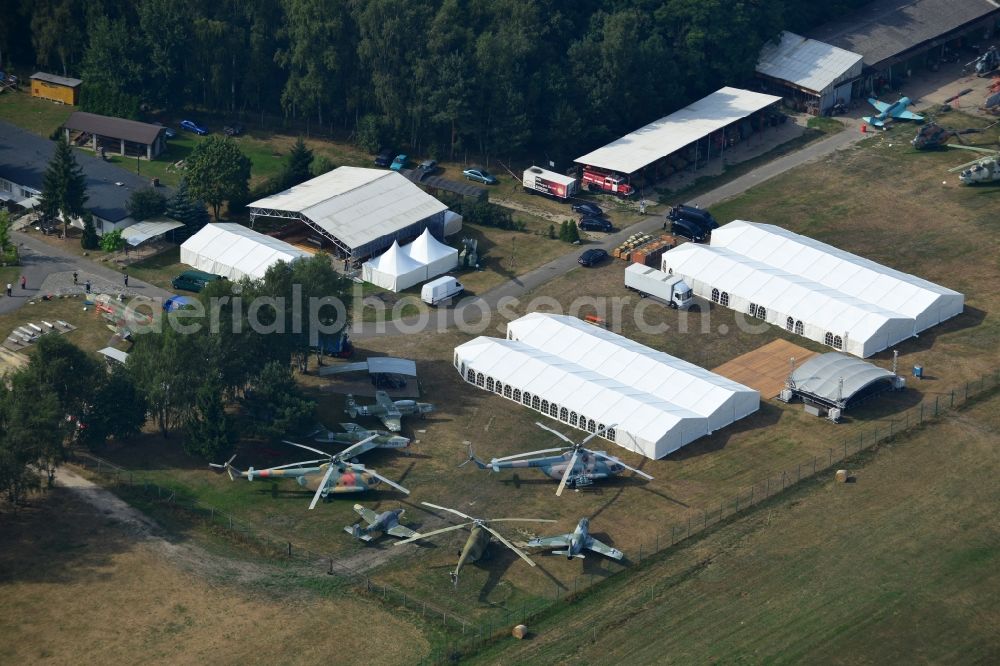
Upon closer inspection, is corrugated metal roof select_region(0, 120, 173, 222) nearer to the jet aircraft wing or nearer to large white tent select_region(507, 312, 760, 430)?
large white tent select_region(507, 312, 760, 430)

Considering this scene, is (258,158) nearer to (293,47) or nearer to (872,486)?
(293,47)

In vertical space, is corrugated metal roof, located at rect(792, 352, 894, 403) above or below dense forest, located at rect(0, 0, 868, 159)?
below

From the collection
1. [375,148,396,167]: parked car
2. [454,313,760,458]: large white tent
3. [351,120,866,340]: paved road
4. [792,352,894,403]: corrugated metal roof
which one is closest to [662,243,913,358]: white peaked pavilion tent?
[792,352,894,403]: corrugated metal roof

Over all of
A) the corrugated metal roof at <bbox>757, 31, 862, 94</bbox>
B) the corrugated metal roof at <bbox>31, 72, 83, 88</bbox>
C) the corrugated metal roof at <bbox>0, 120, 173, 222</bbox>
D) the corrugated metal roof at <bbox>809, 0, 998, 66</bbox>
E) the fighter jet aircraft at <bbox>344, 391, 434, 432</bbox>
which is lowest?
the fighter jet aircraft at <bbox>344, 391, 434, 432</bbox>

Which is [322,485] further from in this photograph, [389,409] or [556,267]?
[556,267]

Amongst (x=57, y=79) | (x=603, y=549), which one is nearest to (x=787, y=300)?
(x=603, y=549)

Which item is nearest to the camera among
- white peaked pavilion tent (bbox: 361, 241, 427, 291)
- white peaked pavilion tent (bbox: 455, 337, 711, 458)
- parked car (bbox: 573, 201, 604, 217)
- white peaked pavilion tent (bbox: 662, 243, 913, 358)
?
white peaked pavilion tent (bbox: 455, 337, 711, 458)

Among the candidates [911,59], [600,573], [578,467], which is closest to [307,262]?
[578,467]
